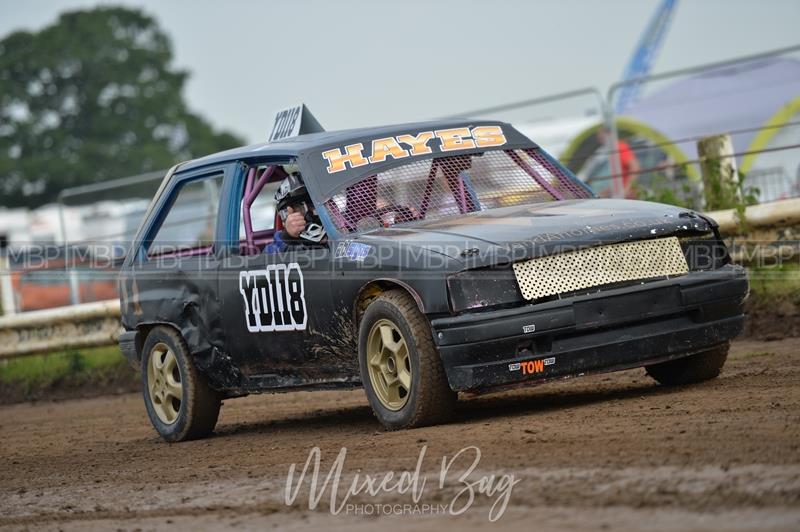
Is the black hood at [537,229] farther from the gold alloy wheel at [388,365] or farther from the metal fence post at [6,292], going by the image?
the metal fence post at [6,292]

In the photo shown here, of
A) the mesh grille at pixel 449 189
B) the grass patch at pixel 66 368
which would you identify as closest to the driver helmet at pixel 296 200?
the mesh grille at pixel 449 189

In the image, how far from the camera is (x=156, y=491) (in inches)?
231

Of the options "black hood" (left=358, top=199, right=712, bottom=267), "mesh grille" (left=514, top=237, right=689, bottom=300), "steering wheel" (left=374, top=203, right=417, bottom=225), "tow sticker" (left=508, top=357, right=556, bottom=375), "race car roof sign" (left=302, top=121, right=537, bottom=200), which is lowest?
"tow sticker" (left=508, top=357, right=556, bottom=375)

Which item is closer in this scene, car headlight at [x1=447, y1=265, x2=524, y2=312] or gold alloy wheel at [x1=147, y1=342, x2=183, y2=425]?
car headlight at [x1=447, y1=265, x2=524, y2=312]

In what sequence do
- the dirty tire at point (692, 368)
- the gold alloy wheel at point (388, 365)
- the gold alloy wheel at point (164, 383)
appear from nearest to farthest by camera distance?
the gold alloy wheel at point (388, 365) → the dirty tire at point (692, 368) → the gold alloy wheel at point (164, 383)

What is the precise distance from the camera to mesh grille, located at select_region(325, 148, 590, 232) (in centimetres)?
718

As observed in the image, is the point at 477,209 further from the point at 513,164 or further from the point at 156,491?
the point at 156,491

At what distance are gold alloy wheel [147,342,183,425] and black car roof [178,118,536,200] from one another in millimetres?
1257

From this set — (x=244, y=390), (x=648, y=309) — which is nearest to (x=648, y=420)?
(x=648, y=309)

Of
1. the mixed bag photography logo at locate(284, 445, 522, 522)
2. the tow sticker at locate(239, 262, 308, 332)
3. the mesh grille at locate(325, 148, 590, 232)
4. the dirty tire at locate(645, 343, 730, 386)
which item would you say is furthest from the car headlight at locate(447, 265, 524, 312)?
the dirty tire at locate(645, 343, 730, 386)

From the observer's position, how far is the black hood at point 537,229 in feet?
20.5

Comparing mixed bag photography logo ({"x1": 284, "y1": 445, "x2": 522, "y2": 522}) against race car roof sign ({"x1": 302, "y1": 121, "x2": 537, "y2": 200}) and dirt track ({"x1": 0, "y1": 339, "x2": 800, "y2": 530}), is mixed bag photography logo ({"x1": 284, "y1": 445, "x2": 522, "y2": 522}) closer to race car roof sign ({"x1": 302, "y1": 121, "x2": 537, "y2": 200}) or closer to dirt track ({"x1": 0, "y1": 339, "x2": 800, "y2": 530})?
dirt track ({"x1": 0, "y1": 339, "x2": 800, "y2": 530})

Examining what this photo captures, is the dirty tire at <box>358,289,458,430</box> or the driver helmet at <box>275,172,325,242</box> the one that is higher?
the driver helmet at <box>275,172,325,242</box>

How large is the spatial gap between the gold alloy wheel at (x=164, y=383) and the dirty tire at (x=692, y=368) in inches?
116
